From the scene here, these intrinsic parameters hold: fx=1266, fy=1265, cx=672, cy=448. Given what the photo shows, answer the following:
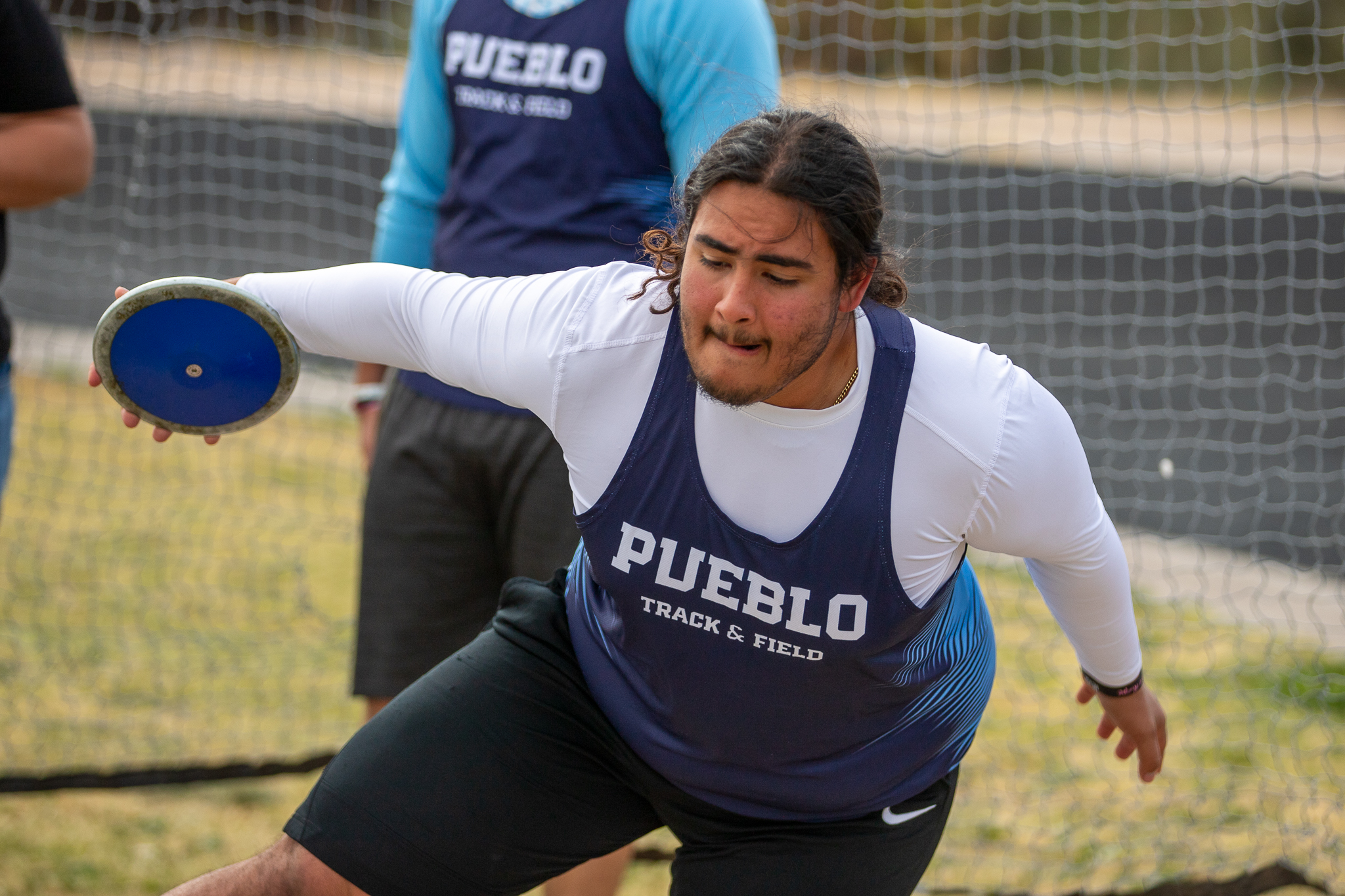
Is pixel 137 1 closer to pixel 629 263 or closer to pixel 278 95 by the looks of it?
pixel 629 263

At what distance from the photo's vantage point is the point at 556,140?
2.40 meters

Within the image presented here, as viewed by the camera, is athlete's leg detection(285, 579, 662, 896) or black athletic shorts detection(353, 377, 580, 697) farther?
black athletic shorts detection(353, 377, 580, 697)

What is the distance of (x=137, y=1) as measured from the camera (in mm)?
3861

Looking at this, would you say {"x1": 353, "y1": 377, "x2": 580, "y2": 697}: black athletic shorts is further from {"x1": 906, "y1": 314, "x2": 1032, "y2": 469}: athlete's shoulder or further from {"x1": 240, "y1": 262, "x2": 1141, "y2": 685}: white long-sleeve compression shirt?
{"x1": 906, "y1": 314, "x2": 1032, "y2": 469}: athlete's shoulder

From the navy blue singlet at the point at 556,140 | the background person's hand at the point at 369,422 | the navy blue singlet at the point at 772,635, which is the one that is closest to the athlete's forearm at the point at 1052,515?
the navy blue singlet at the point at 772,635

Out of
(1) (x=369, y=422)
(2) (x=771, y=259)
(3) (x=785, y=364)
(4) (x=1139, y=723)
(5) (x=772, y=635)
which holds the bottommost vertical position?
(1) (x=369, y=422)

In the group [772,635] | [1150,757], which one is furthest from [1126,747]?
[772,635]

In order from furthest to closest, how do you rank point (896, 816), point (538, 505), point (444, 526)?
point (444, 526) < point (538, 505) < point (896, 816)

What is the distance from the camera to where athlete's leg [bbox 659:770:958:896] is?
1.87 meters

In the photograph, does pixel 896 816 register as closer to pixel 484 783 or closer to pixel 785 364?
pixel 484 783

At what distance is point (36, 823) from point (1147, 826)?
2.91m

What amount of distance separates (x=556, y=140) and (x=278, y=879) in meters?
1.38

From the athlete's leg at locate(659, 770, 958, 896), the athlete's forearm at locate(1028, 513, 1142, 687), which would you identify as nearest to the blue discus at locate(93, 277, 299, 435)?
the athlete's leg at locate(659, 770, 958, 896)

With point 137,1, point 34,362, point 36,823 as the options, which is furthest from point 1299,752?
point 34,362
